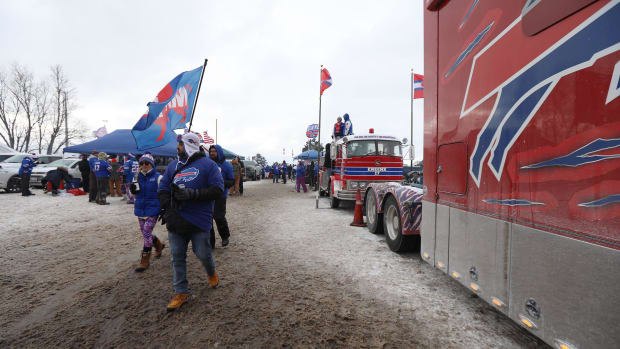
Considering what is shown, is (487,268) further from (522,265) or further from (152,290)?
(152,290)

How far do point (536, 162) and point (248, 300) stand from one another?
308 centimetres

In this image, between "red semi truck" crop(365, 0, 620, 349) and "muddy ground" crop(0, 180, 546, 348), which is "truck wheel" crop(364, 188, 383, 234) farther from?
"red semi truck" crop(365, 0, 620, 349)

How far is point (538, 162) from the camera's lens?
1.80 meters

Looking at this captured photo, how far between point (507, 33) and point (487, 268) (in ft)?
6.00

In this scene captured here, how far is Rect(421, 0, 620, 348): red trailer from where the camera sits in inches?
57.1

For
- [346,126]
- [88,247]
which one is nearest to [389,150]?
[346,126]

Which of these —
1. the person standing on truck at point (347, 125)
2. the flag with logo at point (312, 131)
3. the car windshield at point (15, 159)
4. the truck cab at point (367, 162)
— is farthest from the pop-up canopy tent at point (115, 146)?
the flag with logo at point (312, 131)

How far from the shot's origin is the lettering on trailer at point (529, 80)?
1.46m

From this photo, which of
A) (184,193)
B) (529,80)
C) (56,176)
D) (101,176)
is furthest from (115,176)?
(529,80)

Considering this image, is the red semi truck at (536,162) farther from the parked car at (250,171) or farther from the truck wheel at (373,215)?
the parked car at (250,171)

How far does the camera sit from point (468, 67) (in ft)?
8.37

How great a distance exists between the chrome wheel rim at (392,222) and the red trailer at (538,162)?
219 cm

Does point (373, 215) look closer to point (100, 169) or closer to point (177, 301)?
point (177, 301)

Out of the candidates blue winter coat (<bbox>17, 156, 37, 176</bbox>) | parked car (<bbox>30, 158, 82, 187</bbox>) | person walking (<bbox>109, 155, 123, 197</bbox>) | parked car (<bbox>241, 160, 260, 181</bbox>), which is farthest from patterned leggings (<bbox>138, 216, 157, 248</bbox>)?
parked car (<bbox>241, 160, 260, 181</bbox>)
